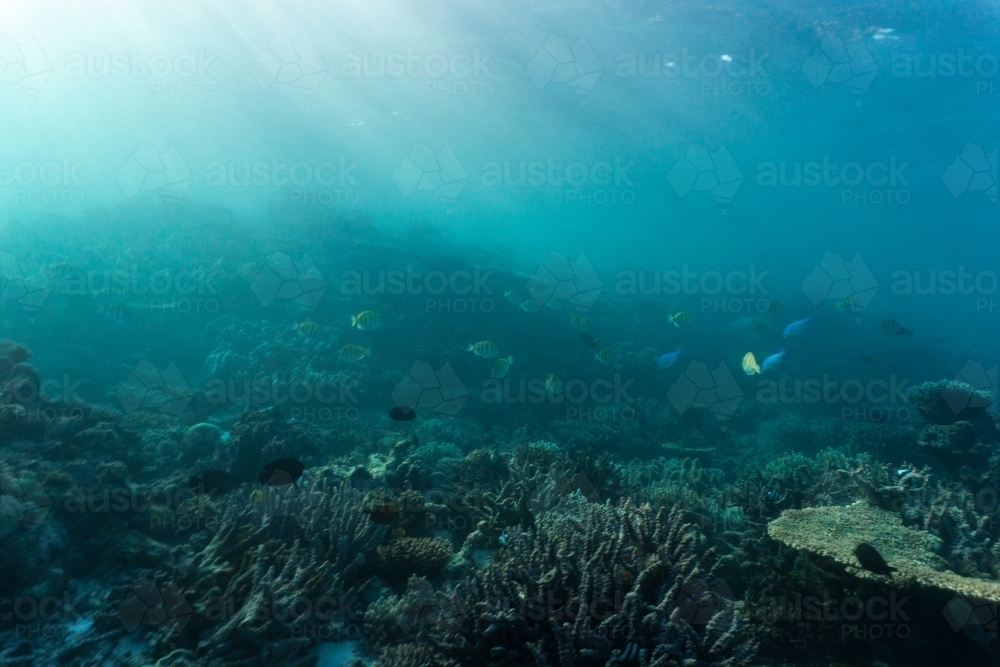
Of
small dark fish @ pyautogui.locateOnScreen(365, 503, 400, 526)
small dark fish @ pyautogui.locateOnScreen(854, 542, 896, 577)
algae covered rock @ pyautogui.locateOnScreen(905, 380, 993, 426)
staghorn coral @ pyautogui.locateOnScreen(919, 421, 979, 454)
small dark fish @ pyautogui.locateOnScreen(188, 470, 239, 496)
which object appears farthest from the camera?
algae covered rock @ pyautogui.locateOnScreen(905, 380, 993, 426)

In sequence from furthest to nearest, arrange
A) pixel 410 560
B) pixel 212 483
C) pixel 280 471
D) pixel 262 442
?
pixel 262 442 < pixel 212 483 < pixel 280 471 < pixel 410 560

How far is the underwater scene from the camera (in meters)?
3.85

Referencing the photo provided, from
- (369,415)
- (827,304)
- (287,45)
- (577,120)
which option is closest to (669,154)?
(577,120)

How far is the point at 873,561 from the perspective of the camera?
12.5ft

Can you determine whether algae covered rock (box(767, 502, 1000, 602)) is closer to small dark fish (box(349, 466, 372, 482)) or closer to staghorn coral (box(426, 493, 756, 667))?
staghorn coral (box(426, 493, 756, 667))

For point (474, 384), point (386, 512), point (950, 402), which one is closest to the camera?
point (386, 512)

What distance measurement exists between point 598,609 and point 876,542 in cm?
301

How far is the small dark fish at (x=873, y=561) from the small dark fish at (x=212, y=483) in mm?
6714

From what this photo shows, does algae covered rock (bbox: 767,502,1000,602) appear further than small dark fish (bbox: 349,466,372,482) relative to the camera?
No

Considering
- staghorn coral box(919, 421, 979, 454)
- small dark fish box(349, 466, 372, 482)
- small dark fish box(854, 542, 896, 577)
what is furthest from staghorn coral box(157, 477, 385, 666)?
staghorn coral box(919, 421, 979, 454)

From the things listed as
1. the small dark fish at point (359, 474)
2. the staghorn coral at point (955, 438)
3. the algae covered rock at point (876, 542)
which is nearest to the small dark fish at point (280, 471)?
the small dark fish at point (359, 474)

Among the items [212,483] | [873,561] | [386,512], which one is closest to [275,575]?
[386,512]

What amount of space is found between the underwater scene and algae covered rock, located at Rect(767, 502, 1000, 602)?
0.12 feet

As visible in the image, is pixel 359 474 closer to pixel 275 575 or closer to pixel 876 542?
pixel 275 575
